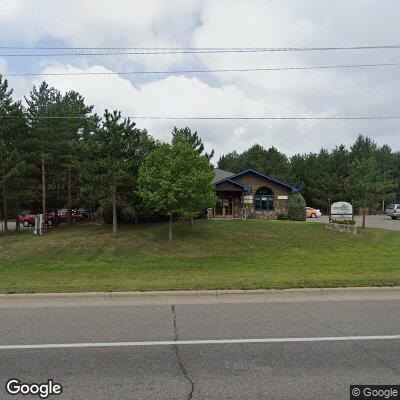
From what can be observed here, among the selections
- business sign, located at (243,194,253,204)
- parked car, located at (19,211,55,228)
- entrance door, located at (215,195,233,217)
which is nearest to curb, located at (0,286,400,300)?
entrance door, located at (215,195,233,217)

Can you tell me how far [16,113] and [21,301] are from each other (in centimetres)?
2574

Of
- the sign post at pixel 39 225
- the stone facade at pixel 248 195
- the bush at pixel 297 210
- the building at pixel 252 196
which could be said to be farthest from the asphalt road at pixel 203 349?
the bush at pixel 297 210

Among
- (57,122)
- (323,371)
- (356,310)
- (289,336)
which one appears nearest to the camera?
(323,371)

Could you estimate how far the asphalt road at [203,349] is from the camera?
4.52m

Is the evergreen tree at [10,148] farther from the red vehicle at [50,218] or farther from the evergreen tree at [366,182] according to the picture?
the evergreen tree at [366,182]

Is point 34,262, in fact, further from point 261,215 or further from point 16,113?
point 261,215

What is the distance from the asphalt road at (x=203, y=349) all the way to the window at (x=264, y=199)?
31179 millimetres

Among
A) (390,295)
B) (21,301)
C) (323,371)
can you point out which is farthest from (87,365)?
(390,295)

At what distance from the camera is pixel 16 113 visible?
30875 mm

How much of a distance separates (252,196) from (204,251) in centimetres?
1811

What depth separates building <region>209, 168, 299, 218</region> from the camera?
3781 centimetres

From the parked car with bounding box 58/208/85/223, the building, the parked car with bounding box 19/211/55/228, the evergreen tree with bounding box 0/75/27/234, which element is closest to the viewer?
the evergreen tree with bounding box 0/75/27/234

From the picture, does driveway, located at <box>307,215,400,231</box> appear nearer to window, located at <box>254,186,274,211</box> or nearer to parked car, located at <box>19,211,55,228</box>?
window, located at <box>254,186,274,211</box>

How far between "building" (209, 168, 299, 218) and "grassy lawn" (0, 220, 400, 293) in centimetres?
767
